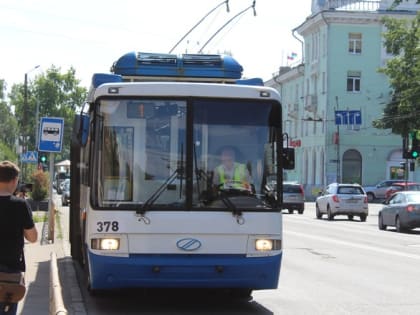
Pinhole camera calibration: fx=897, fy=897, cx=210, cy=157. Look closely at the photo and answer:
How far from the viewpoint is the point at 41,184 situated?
39812mm

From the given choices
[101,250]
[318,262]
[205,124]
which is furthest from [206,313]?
[318,262]

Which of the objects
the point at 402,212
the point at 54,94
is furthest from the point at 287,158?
the point at 54,94

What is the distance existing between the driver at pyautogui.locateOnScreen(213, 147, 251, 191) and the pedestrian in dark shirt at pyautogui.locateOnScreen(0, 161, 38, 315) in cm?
370

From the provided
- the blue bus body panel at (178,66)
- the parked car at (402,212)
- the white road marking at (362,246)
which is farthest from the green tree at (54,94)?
the blue bus body panel at (178,66)

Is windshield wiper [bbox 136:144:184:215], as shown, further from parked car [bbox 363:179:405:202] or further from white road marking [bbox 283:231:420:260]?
parked car [bbox 363:179:405:202]

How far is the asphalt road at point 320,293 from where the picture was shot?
11148 millimetres

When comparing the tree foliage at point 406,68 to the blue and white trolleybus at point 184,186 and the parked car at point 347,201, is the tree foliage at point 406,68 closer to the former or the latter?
the parked car at point 347,201

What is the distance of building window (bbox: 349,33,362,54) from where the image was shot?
2842 inches

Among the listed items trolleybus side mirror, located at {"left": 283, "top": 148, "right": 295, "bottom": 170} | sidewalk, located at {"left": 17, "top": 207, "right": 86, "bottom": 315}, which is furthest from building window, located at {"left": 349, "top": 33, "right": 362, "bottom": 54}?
trolleybus side mirror, located at {"left": 283, "top": 148, "right": 295, "bottom": 170}

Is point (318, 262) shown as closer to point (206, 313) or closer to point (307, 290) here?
point (307, 290)

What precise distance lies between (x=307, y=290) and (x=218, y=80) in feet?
11.0

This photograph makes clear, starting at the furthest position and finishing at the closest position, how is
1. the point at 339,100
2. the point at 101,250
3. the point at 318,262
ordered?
1. the point at 339,100
2. the point at 318,262
3. the point at 101,250

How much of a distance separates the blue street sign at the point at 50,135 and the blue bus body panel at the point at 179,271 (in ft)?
34.4

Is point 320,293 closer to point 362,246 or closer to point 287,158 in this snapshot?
point 287,158
